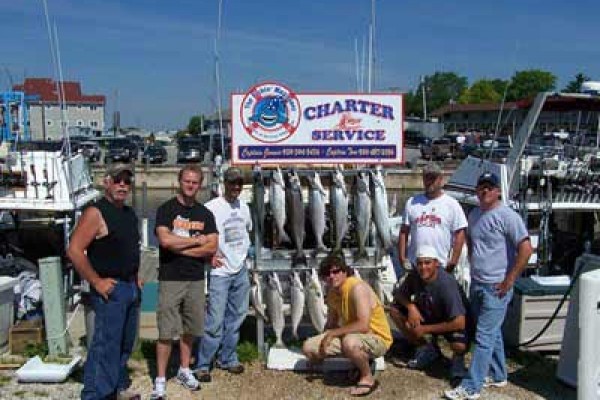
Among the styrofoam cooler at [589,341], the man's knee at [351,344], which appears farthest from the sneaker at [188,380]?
the styrofoam cooler at [589,341]

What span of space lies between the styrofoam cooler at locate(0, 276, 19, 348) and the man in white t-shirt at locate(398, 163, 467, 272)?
373 cm

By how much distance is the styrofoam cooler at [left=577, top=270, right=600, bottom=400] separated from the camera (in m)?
5.01

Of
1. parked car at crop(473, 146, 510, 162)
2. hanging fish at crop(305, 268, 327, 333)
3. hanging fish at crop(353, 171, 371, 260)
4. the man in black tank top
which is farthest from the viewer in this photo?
parked car at crop(473, 146, 510, 162)

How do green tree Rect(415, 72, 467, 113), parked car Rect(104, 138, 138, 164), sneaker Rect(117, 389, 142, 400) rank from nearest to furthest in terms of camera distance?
1. sneaker Rect(117, 389, 142, 400)
2. parked car Rect(104, 138, 138, 164)
3. green tree Rect(415, 72, 467, 113)

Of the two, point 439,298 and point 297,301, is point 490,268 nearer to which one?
point 439,298

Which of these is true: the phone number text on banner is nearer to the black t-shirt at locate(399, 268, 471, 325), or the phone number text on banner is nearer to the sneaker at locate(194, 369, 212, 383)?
the black t-shirt at locate(399, 268, 471, 325)

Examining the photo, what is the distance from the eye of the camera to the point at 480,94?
4262 inches

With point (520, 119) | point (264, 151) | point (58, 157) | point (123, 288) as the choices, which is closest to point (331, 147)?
point (264, 151)

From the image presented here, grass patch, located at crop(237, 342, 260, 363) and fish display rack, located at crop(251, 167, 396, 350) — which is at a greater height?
fish display rack, located at crop(251, 167, 396, 350)

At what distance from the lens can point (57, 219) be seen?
9781 mm

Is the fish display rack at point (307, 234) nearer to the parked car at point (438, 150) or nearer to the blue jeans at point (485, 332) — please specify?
the blue jeans at point (485, 332)

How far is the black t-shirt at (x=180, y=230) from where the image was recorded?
523 cm

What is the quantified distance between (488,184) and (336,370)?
200 cm

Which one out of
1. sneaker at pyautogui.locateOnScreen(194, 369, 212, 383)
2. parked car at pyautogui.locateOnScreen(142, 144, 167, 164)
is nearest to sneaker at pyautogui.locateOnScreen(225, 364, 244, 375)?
sneaker at pyautogui.locateOnScreen(194, 369, 212, 383)
